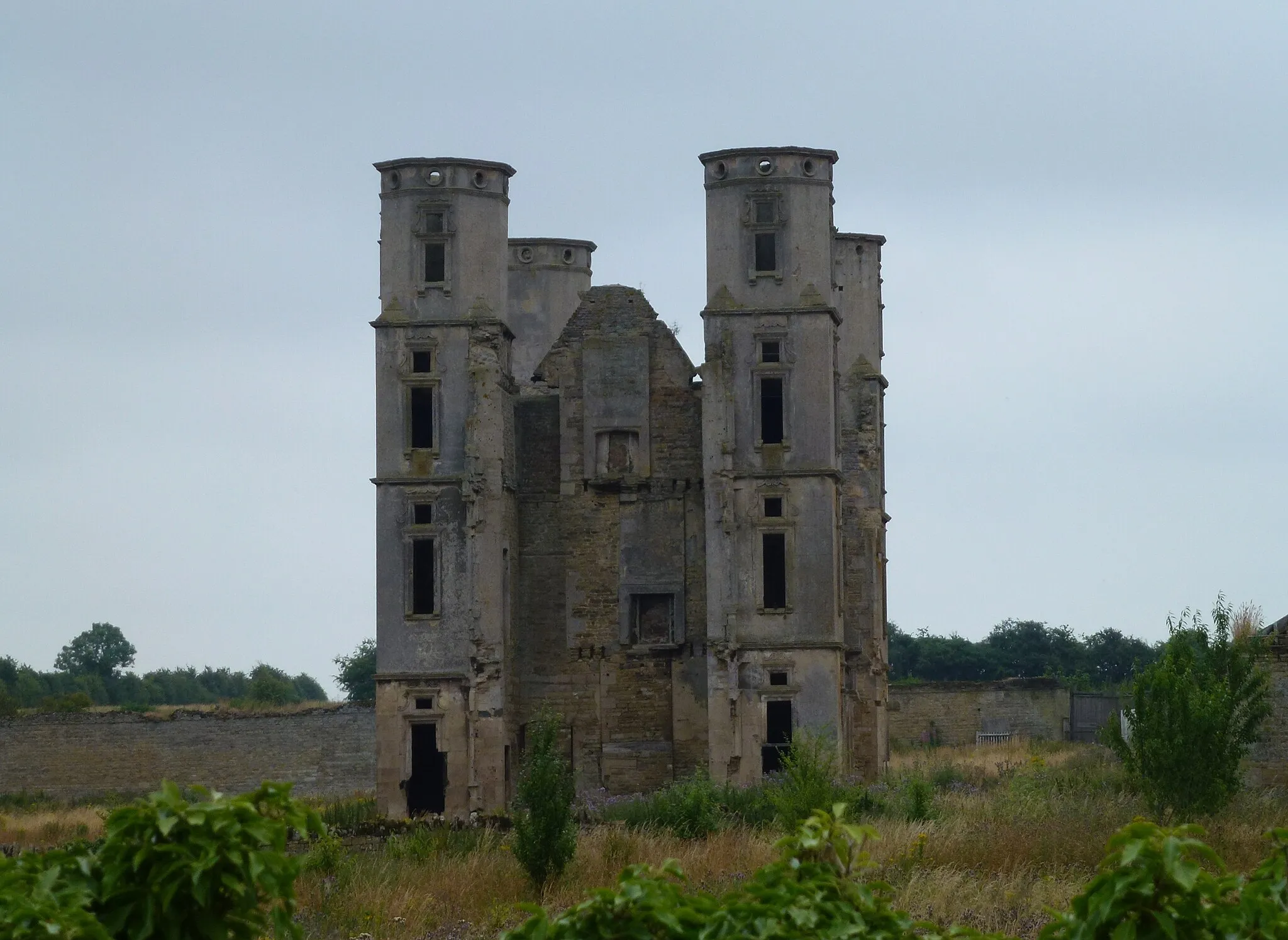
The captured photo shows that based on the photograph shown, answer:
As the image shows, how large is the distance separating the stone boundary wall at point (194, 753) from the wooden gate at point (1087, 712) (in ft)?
64.9

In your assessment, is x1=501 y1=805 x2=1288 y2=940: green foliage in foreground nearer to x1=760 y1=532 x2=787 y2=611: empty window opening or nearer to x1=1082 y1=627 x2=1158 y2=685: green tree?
Answer: x1=760 y1=532 x2=787 y2=611: empty window opening

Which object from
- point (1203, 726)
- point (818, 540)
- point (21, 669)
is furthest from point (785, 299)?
point (21, 669)

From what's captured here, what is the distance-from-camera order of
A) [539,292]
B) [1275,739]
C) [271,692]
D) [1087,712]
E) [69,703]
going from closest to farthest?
1. [1275,739]
2. [539,292]
3. [1087,712]
4. [69,703]
5. [271,692]

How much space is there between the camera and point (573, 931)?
8.02 m

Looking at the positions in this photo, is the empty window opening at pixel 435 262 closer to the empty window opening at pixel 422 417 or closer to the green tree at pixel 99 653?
the empty window opening at pixel 422 417

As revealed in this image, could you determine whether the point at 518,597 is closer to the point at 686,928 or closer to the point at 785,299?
the point at 785,299

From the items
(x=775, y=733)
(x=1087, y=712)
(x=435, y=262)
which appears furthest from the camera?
(x=1087, y=712)

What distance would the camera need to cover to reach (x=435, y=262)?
119ft

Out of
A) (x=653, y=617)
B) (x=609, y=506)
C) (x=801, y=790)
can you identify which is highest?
(x=609, y=506)

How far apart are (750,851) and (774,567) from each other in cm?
1345

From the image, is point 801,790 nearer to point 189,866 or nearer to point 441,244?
point 441,244

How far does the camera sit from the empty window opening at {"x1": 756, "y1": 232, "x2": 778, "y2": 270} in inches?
1406

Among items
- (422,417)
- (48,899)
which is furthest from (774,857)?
(422,417)

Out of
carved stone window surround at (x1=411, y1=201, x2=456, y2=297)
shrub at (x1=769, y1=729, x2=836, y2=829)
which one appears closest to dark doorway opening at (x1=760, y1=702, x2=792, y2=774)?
shrub at (x1=769, y1=729, x2=836, y2=829)
